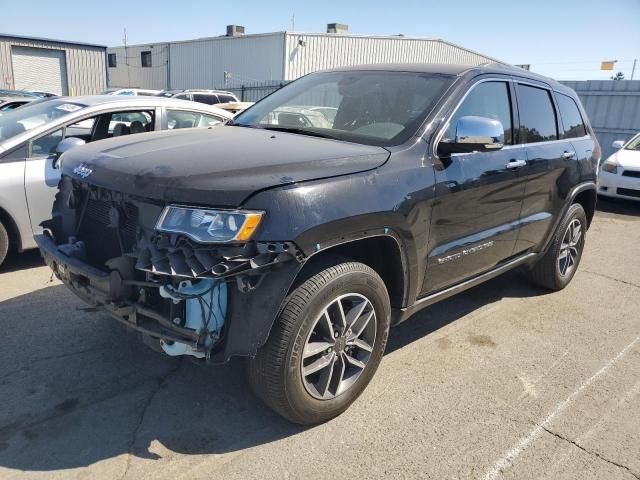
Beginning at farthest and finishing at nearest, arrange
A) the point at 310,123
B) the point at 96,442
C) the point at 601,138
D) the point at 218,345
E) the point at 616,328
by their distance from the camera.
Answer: the point at 601,138 < the point at 616,328 < the point at 310,123 < the point at 96,442 < the point at 218,345

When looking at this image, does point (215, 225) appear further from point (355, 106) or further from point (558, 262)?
point (558, 262)

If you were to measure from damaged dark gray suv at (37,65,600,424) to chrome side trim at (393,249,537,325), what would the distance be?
0.01 meters

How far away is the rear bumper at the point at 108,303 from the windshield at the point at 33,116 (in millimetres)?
2508

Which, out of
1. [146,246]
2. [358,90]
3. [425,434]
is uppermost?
[358,90]

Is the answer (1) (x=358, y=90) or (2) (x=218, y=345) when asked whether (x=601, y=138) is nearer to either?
(1) (x=358, y=90)

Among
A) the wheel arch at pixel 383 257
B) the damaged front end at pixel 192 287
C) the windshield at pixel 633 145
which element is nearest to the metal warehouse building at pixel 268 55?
the windshield at pixel 633 145

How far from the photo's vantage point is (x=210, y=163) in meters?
2.54

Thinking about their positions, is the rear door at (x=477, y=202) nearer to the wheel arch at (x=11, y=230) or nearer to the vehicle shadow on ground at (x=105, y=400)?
the vehicle shadow on ground at (x=105, y=400)

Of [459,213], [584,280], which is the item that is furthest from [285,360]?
[584,280]

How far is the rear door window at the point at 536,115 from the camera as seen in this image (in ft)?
13.4

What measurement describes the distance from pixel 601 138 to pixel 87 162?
1465cm

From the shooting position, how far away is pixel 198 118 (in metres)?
5.90

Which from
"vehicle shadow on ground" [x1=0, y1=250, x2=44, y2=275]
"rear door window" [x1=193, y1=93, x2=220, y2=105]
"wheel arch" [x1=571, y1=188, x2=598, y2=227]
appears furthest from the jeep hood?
"rear door window" [x1=193, y1=93, x2=220, y2=105]

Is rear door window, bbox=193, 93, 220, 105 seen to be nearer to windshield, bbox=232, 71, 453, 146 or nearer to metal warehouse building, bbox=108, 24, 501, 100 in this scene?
metal warehouse building, bbox=108, 24, 501, 100
